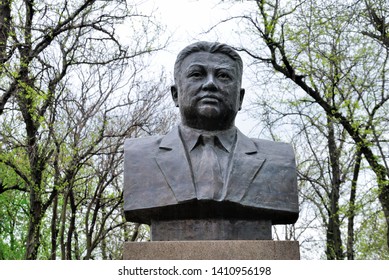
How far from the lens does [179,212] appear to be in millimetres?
4652

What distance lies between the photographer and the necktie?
15.0ft

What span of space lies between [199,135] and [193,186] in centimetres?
53

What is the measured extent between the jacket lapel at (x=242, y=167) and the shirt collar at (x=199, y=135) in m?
0.07

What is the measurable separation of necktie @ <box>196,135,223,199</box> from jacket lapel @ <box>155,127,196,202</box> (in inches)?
2.9

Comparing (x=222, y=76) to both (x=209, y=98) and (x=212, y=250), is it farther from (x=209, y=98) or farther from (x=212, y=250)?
(x=212, y=250)

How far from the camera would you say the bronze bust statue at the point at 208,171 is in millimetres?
4633

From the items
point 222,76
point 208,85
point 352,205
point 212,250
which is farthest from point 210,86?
point 352,205

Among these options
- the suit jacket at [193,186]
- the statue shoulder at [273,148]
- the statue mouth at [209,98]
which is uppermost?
the statue mouth at [209,98]

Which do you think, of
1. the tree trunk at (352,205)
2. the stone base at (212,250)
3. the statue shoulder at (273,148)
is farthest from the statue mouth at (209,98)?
the tree trunk at (352,205)

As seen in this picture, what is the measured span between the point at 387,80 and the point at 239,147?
6.30 m

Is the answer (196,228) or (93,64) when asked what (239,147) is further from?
(93,64)

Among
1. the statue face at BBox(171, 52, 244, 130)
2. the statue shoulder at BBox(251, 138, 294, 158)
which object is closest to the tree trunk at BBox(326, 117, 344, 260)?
the statue shoulder at BBox(251, 138, 294, 158)

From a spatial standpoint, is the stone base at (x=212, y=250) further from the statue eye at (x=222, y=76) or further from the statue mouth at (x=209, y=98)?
the statue eye at (x=222, y=76)

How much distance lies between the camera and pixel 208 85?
478cm
